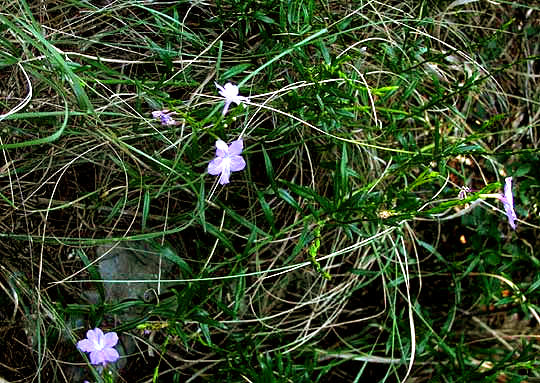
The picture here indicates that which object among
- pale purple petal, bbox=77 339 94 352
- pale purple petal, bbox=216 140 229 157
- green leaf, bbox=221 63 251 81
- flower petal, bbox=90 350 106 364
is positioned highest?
pale purple petal, bbox=216 140 229 157

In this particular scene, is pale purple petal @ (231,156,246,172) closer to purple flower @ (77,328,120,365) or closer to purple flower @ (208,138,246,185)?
purple flower @ (208,138,246,185)

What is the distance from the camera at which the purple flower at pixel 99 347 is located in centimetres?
150

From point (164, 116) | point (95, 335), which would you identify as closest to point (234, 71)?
point (164, 116)

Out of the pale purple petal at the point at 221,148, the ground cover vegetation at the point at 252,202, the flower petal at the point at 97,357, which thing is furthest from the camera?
the ground cover vegetation at the point at 252,202

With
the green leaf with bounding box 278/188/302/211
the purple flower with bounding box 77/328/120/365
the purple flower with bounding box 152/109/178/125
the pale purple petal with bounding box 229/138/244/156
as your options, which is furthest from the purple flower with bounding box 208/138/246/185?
the purple flower with bounding box 77/328/120/365

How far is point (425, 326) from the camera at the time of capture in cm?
195

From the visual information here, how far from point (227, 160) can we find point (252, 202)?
458 mm

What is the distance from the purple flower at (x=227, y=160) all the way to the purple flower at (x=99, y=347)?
1.44 ft

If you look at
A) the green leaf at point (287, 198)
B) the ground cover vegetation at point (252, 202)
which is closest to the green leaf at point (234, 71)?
the ground cover vegetation at point (252, 202)

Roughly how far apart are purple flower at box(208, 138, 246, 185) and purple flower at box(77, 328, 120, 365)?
1.44ft

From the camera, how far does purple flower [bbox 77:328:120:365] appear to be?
150 cm

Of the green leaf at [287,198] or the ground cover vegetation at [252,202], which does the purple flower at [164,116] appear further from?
the green leaf at [287,198]

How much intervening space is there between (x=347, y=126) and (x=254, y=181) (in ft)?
0.94

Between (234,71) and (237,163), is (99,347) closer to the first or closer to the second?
(237,163)
